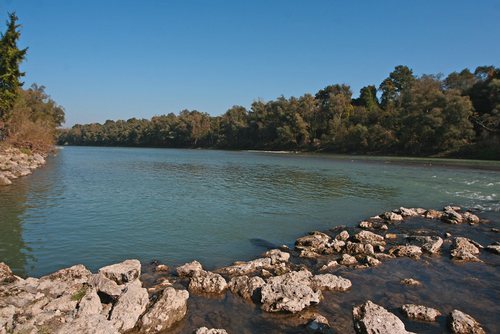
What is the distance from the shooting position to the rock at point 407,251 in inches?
528

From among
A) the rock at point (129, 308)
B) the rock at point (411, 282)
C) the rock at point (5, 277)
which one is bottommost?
the rock at point (411, 282)

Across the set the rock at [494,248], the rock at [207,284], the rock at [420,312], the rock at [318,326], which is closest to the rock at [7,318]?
the rock at [207,284]

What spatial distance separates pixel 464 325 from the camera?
317 inches

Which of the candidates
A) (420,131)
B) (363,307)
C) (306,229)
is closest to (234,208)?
(306,229)

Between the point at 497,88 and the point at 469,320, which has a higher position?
the point at 497,88

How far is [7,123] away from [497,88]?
312ft

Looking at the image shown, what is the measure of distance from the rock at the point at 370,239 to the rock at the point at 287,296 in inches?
230

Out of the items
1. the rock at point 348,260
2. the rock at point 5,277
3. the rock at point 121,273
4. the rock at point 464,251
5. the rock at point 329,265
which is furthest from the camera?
the rock at point 464,251

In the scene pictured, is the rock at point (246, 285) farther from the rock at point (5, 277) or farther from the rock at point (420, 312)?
the rock at point (5, 277)

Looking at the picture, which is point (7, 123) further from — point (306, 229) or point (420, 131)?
point (420, 131)

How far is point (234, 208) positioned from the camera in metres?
22.4

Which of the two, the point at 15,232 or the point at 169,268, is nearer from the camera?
the point at 169,268

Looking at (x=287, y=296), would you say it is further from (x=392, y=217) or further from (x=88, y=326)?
(x=392, y=217)

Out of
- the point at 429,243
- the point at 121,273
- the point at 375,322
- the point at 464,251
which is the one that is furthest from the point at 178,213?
the point at 375,322
